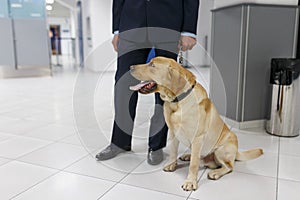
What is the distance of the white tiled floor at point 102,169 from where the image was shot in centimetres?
128

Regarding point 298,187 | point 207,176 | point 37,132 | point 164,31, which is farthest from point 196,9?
point 37,132

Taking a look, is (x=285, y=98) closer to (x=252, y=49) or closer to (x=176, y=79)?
(x=252, y=49)

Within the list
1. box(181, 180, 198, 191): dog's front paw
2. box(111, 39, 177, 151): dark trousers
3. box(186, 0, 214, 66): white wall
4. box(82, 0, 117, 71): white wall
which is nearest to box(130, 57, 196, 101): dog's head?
box(111, 39, 177, 151): dark trousers

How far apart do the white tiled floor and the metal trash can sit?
0.10 m

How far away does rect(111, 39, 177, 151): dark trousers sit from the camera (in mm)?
1601

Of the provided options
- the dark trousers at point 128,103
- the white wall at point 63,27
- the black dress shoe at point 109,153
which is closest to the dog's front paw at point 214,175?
the dark trousers at point 128,103

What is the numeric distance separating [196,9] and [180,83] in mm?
559

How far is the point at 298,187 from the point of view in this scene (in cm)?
134

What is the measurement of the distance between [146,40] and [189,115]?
1.74 feet

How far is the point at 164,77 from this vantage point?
4.13ft

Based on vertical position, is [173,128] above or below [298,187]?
above

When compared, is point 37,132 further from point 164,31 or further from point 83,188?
point 164,31

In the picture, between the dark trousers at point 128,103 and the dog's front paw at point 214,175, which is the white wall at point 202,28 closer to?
the dark trousers at point 128,103

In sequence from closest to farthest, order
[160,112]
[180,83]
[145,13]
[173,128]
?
1. [180,83]
2. [173,128]
3. [145,13]
4. [160,112]
